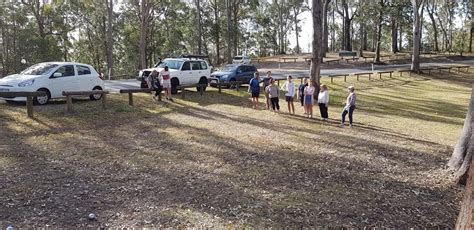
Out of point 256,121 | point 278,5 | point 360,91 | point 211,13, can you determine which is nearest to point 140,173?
point 256,121

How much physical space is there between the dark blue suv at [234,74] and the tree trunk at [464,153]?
47.5ft

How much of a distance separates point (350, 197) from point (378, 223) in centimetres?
80

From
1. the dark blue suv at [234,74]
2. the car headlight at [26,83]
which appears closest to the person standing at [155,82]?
the car headlight at [26,83]

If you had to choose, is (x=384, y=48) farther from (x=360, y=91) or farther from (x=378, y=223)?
(x=378, y=223)

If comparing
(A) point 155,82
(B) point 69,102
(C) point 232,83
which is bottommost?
(B) point 69,102

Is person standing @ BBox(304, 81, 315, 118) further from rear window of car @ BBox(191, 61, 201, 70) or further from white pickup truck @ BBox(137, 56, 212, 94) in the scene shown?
rear window of car @ BBox(191, 61, 201, 70)

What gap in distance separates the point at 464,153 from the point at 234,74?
14.8 meters

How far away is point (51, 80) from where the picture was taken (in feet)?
42.0

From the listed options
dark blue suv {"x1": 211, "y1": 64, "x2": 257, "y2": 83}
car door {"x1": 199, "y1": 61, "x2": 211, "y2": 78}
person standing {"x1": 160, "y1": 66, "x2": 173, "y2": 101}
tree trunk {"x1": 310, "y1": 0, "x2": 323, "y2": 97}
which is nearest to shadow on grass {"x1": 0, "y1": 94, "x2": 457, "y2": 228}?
person standing {"x1": 160, "y1": 66, "x2": 173, "y2": 101}

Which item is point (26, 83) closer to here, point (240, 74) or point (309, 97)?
point (309, 97)

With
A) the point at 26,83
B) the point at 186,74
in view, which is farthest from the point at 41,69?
the point at 186,74

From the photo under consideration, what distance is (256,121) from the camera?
12.4 metres

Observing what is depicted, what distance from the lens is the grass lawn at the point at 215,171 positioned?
203 inches

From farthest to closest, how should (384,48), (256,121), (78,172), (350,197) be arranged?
(384,48), (256,121), (78,172), (350,197)
